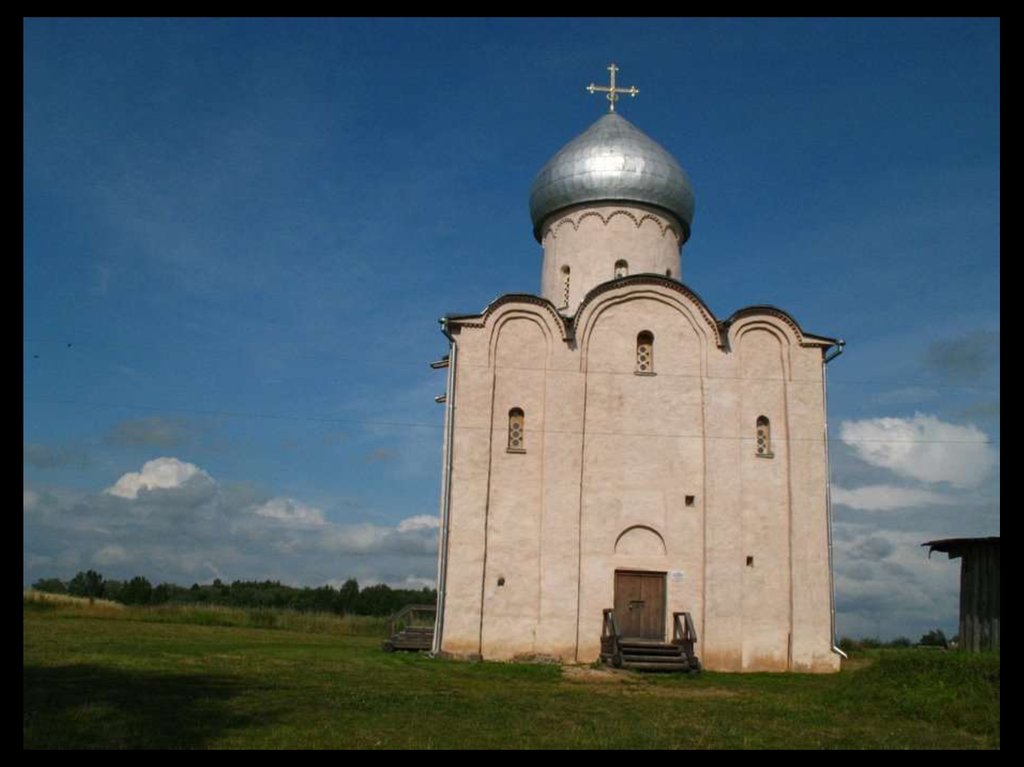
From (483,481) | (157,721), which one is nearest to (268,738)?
(157,721)

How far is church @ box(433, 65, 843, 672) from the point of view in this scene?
1703cm

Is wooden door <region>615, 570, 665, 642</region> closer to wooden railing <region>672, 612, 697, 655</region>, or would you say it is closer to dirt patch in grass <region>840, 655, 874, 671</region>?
wooden railing <region>672, 612, 697, 655</region>

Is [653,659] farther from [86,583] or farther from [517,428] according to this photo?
[86,583]

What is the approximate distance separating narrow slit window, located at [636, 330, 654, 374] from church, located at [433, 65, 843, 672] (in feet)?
0.10

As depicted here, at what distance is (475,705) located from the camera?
35.3ft

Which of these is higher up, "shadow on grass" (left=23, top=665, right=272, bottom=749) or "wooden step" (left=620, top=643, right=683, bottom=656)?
"shadow on grass" (left=23, top=665, right=272, bottom=749)

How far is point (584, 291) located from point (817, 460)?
5.98 meters

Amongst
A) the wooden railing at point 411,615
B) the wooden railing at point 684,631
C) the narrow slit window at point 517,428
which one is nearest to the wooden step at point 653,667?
the wooden railing at point 684,631

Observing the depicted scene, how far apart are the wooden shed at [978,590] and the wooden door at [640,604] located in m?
4.77

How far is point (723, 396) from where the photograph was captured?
1822 centimetres

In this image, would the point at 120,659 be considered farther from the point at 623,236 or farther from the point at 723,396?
the point at 623,236

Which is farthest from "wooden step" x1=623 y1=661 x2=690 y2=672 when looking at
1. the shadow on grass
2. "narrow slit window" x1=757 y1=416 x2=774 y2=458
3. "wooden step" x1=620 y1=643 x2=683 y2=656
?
the shadow on grass

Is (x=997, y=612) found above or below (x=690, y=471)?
below

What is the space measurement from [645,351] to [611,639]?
18.4 feet
